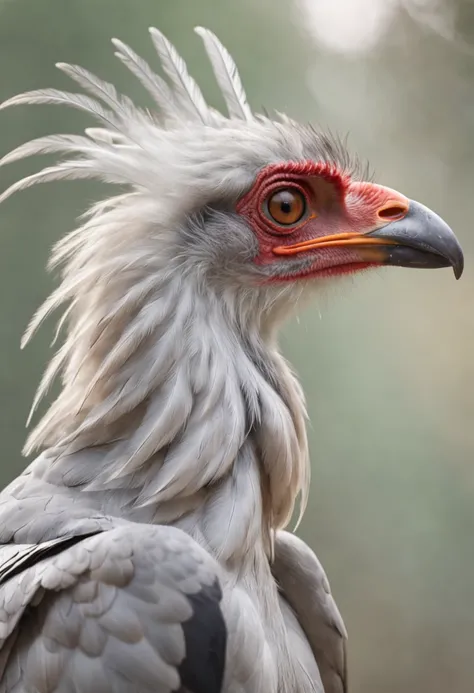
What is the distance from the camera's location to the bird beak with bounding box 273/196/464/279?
1.20 m

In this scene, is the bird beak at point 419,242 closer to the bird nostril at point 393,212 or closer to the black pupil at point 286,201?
the bird nostril at point 393,212

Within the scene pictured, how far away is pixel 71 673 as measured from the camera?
0.88 m

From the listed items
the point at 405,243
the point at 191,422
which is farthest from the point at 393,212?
the point at 191,422

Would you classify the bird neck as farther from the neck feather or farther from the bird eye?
the bird eye

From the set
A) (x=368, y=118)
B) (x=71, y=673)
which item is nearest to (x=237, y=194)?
(x=71, y=673)

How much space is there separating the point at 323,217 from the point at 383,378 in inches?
39.0

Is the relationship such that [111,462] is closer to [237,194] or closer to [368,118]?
[237,194]

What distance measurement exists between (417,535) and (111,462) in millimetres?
1344

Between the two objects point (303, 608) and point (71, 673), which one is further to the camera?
point (303, 608)

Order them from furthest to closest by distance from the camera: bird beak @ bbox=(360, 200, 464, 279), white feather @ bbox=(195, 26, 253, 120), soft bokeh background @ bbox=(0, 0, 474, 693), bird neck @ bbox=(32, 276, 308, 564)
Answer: soft bokeh background @ bbox=(0, 0, 474, 693) → white feather @ bbox=(195, 26, 253, 120) → bird beak @ bbox=(360, 200, 464, 279) → bird neck @ bbox=(32, 276, 308, 564)

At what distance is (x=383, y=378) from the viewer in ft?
7.04

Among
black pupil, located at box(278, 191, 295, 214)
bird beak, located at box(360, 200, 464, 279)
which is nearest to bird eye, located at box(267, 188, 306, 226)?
black pupil, located at box(278, 191, 295, 214)

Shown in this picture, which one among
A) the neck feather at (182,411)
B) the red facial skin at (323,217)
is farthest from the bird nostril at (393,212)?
the neck feather at (182,411)

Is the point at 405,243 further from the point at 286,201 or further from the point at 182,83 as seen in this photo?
the point at 182,83
